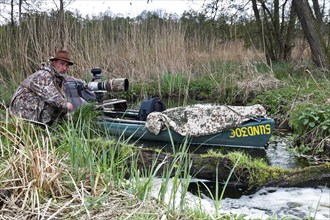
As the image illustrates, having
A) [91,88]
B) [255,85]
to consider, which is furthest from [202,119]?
[255,85]

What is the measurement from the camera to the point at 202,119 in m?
6.05

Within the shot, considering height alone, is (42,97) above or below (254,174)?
above

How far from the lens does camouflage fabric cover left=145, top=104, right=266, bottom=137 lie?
19.7ft

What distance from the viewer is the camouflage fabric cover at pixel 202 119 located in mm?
6000

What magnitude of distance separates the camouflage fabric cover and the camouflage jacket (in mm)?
1242

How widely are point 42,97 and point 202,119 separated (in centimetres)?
209

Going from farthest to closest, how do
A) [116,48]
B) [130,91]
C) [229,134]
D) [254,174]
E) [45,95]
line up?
[130,91], [116,48], [229,134], [45,95], [254,174]

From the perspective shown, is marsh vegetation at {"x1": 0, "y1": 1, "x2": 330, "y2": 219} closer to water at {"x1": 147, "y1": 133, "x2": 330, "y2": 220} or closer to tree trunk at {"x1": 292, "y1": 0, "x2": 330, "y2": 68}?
water at {"x1": 147, "y1": 133, "x2": 330, "y2": 220}

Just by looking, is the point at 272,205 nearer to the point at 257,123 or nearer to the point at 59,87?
the point at 257,123

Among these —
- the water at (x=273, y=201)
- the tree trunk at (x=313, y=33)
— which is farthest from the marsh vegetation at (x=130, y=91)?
the tree trunk at (x=313, y=33)

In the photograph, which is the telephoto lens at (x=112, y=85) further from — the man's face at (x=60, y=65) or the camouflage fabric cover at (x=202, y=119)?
the man's face at (x=60, y=65)

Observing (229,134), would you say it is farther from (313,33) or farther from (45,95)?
(313,33)

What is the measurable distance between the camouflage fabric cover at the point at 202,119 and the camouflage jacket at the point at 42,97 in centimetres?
124

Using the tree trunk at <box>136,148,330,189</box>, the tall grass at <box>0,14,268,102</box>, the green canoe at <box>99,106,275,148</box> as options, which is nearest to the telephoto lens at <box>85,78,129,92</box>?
the green canoe at <box>99,106,275,148</box>
